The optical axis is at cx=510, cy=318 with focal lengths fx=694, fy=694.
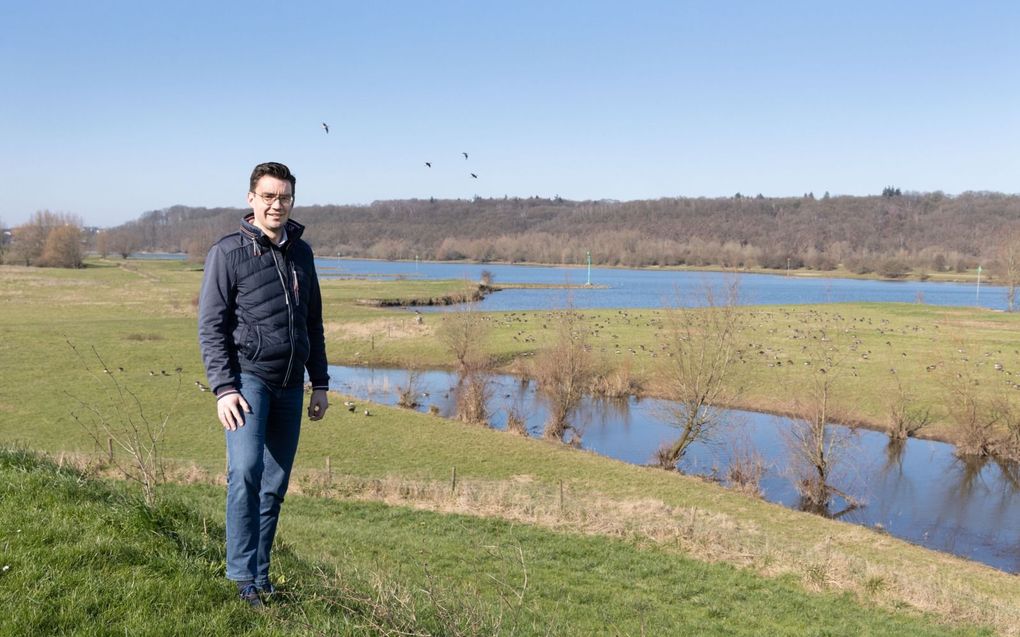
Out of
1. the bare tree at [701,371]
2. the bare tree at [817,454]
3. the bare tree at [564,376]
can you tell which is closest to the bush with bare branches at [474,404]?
the bare tree at [564,376]

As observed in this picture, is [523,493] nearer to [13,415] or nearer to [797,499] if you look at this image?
[797,499]

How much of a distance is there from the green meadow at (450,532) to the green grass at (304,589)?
0.02 metres

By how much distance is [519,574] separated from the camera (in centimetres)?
1111

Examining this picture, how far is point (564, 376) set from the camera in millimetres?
32281

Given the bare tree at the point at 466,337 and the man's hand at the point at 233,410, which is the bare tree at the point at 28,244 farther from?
the man's hand at the point at 233,410

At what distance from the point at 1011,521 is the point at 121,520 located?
26.1m

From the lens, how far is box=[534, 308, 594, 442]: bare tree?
30156 millimetres

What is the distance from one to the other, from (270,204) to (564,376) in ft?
92.4

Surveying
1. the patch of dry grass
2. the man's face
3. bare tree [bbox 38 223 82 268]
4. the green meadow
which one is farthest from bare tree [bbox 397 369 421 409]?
bare tree [bbox 38 223 82 268]

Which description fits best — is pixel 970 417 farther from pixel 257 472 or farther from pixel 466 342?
pixel 257 472

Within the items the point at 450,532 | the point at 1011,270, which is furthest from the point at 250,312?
the point at 1011,270

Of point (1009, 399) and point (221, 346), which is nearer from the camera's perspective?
point (221, 346)

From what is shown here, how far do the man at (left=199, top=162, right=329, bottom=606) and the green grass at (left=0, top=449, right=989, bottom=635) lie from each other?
0.44 meters

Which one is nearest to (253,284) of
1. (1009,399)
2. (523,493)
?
(523,493)
